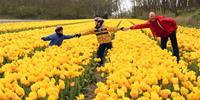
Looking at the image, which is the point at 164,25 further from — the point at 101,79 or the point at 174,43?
the point at 101,79

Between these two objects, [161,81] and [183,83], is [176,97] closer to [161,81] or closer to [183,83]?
[183,83]

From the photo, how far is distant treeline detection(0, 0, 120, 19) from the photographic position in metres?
87.0

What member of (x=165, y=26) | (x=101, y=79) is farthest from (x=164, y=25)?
(x=101, y=79)

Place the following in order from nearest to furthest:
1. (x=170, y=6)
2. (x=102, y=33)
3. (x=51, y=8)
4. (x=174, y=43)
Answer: (x=102, y=33), (x=174, y=43), (x=170, y=6), (x=51, y=8)

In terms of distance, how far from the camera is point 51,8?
95.6 meters

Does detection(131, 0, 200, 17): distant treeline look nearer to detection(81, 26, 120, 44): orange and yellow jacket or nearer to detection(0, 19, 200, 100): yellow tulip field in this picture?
detection(81, 26, 120, 44): orange and yellow jacket

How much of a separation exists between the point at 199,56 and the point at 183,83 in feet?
13.9

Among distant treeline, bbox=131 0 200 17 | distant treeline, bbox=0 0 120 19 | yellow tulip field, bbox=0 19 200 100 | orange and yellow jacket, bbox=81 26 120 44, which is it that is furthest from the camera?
distant treeline, bbox=0 0 120 19

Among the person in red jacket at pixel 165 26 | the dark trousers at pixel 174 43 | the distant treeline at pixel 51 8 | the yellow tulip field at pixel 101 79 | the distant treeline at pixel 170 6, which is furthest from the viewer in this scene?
the distant treeline at pixel 51 8

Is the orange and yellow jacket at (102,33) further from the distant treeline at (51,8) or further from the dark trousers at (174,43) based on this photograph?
the distant treeline at (51,8)

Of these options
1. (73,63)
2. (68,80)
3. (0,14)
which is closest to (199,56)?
(73,63)

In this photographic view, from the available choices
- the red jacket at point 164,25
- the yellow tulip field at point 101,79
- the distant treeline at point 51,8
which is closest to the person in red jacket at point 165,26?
the red jacket at point 164,25

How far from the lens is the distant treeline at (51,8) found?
87000 mm

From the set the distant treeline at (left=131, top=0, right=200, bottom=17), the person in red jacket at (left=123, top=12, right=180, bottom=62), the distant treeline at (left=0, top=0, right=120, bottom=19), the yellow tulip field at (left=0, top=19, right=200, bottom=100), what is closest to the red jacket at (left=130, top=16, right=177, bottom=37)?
the person in red jacket at (left=123, top=12, right=180, bottom=62)
